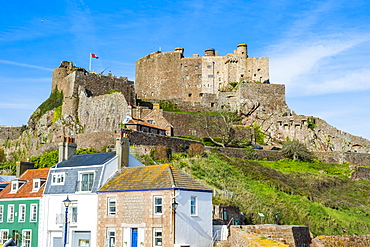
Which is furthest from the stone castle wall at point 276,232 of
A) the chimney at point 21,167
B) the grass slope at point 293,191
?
the chimney at point 21,167

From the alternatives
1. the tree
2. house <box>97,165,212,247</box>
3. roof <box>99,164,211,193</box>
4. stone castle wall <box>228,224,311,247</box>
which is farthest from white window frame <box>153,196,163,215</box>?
the tree

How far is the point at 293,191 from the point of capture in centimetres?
4394

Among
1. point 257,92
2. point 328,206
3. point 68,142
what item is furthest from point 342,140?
point 68,142

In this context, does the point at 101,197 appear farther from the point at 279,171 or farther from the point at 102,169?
the point at 279,171

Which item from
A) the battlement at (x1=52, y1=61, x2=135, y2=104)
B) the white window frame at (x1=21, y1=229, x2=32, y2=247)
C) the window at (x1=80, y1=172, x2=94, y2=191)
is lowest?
the white window frame at (x1=21, y1=229, x2=32, y2=247)

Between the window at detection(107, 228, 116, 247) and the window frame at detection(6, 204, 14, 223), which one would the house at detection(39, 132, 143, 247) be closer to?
the window at detection(107, 228, 116, 247)

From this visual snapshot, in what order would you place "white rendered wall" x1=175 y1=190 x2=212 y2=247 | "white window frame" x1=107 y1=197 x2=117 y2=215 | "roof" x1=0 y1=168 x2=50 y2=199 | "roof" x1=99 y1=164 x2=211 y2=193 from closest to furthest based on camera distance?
"white rendered wall" x1=175 y1=190 x2=212 y2=247, "roof" x1=99 y1=164 x2=211 y2=193, "white window frame" x1=107 y1=197 x2=117 y2=215, "roof" x1=0 y1=168 x2=50 y2=199

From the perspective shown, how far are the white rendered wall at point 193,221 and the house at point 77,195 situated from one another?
220 inches

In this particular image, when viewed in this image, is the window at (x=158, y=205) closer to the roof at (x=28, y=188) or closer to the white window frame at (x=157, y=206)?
the white window frame at (x=157, y=206)

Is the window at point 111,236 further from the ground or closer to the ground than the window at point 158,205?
closer to the ground

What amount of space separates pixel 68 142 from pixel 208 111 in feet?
134

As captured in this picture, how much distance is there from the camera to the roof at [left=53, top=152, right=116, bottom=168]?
29.8 metres

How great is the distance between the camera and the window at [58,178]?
3014 cm

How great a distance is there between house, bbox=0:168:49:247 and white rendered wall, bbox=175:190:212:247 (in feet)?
33.8
